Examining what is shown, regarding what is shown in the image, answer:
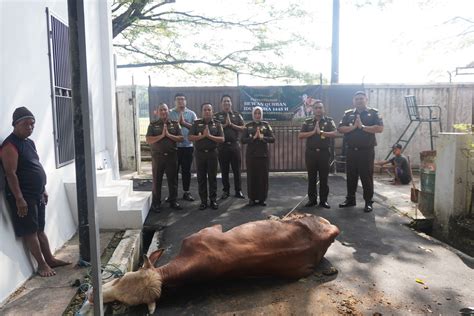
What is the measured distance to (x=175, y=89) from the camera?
9.70m

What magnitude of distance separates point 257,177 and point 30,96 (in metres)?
3.74

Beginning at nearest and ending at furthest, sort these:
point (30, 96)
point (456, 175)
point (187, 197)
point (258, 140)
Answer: point (30, 96)
point (456, 175)
point (258, 140)
point (187, 197)

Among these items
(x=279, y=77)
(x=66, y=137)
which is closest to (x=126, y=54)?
(x=279, y=77)

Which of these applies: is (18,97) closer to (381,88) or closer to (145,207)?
(145,207)

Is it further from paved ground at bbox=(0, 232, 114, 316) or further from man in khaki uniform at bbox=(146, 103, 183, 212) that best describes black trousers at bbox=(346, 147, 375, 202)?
paved ground at bbox=(0, 232, 114, 316)

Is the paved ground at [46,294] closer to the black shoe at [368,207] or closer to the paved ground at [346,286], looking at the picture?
the paved ground at [346,286]

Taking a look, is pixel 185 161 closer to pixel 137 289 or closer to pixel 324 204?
pixel 324 204

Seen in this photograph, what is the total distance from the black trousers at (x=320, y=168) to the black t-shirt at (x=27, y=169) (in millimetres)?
4213

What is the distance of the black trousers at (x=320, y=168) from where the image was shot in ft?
21.8

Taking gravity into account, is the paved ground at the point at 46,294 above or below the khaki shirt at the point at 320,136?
below

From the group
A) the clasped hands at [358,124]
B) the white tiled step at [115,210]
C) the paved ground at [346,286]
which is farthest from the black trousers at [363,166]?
the white tiled step at [115,210]

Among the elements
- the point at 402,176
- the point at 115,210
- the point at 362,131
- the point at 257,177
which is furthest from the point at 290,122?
the point at 115,210

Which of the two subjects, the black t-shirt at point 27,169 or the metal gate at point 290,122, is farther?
the metal gate at point 290,122

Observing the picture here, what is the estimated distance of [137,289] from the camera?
3.10 metres
